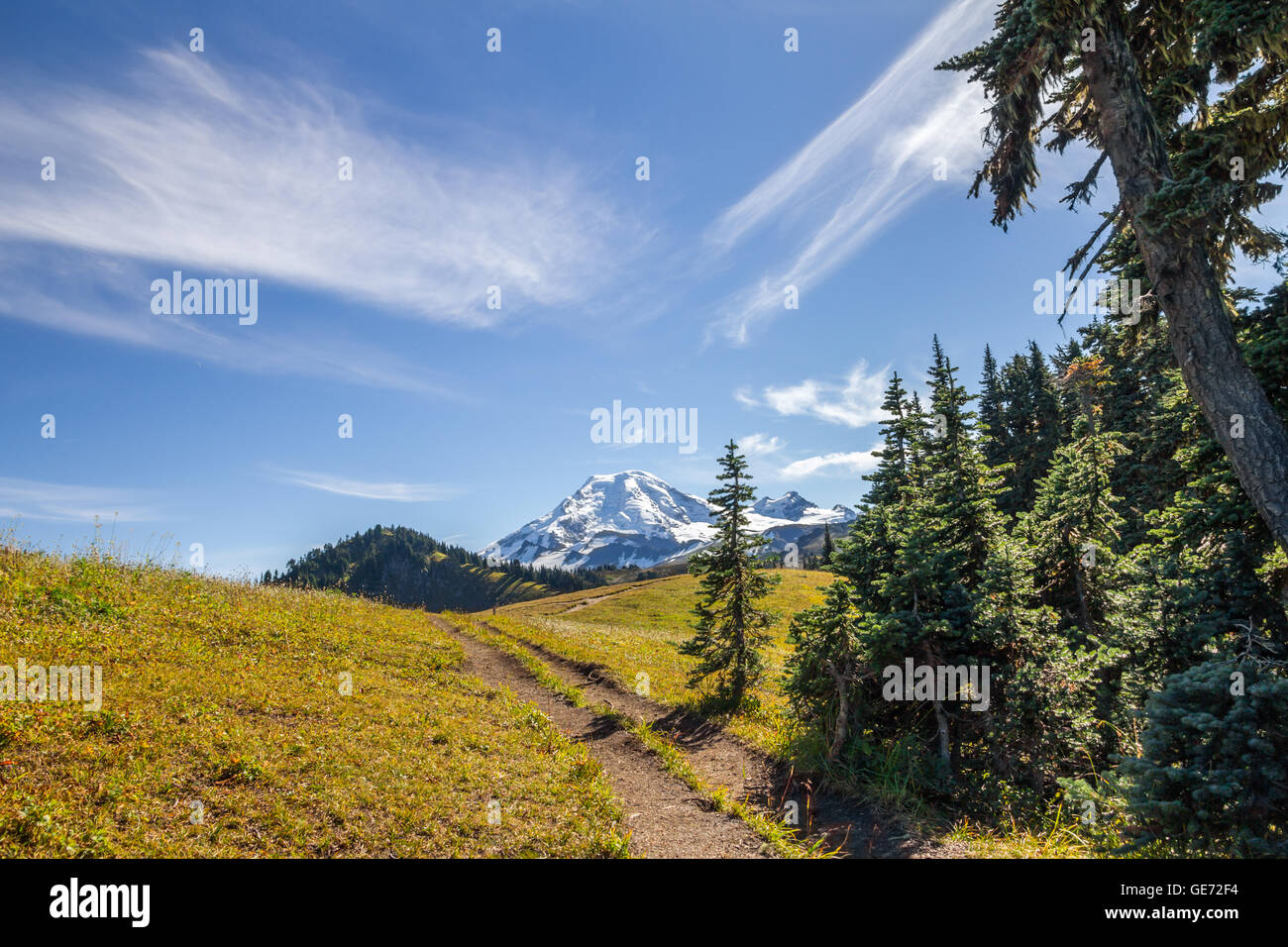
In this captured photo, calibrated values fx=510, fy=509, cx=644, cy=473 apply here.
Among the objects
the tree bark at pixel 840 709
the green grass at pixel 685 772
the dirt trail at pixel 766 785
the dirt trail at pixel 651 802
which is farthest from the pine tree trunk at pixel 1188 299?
the dirt trail at pixel 651 802

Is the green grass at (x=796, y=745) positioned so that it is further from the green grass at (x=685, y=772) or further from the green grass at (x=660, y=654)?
the green grass at (x=685, y=772)

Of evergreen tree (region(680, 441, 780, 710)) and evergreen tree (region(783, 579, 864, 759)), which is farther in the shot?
evergreen tree (region(680, 441, 780, 710))

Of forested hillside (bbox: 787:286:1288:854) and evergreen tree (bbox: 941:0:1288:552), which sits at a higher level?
evergreen tree (bbox: 941:0:1288:552)

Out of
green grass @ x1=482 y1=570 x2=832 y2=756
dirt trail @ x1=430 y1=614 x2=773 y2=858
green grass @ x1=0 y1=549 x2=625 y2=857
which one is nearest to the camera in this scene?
green grass @ x1=0 y1=549 x2=625 y2=857

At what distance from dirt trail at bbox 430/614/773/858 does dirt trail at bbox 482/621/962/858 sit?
1.05 meters

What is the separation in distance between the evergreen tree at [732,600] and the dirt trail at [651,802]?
14.1 ft

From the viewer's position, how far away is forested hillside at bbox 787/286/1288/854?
239 inches

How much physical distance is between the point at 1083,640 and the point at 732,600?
29.8ft

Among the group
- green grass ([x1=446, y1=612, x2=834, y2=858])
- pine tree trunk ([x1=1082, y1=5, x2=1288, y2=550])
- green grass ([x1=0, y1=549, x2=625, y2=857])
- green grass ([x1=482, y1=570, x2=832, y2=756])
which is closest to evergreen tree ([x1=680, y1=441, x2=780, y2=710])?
green grass ([x1=482, y1=570, x2=832, y2=756])

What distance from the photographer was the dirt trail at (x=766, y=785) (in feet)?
26.4

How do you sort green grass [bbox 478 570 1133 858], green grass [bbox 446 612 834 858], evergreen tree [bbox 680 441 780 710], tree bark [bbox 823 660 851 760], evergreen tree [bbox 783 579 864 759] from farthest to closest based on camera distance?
evergreen tree [bbox 680 441 780 710] < evergreen tree [bbox 783 579 864 759] < tree bark [bbox 823 660 851 760] < green grass [bbox 446 612 834 858] < green grass [bbox 478 570 1133 858]

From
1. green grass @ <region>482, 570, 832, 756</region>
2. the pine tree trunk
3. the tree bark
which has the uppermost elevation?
the pine tree trunk

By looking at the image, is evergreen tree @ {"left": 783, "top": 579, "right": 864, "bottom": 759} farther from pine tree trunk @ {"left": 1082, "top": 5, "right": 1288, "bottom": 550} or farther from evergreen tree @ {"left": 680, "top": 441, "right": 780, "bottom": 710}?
pine tree trunk @ {"left": 1082, "top": 5, "right": 1288, "bottom": 550}
